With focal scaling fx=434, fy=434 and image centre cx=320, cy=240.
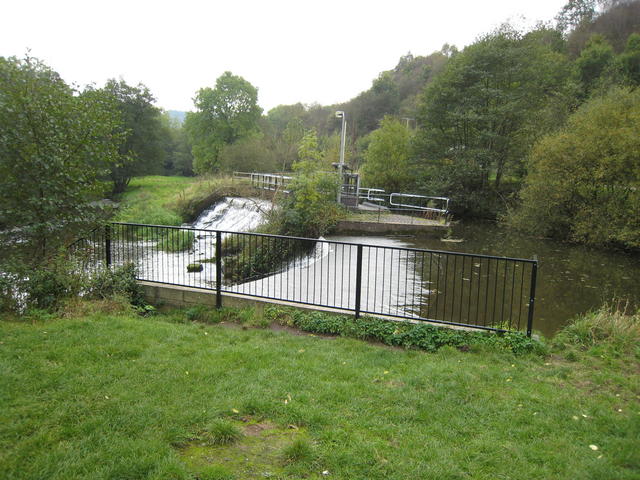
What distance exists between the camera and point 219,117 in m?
48.8

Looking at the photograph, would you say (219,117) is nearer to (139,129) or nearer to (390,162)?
(139,129)

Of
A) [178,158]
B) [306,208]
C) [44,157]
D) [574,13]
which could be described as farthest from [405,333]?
[574,13]

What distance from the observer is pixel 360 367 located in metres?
4.55

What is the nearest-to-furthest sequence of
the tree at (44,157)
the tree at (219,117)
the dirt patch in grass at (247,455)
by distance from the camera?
the dirt patch in grass at (247,455) → the tree at (44,157) → the tree at (219,117)

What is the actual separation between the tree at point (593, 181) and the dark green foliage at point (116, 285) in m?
15.9

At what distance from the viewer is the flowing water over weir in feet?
22.9

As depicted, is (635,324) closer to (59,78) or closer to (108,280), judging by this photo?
(108,280)

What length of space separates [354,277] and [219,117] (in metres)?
42.5

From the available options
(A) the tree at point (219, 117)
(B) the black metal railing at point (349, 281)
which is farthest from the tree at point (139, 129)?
(B) the black metal railing at point (349, 281)

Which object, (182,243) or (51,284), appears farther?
(182,243)

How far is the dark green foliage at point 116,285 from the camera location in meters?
6.76

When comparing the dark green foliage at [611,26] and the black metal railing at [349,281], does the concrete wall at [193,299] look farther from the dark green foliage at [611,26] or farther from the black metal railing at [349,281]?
the dark green foliage at [611,26]

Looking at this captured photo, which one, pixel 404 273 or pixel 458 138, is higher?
pixel 458 138

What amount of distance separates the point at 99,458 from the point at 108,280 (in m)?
4.71
